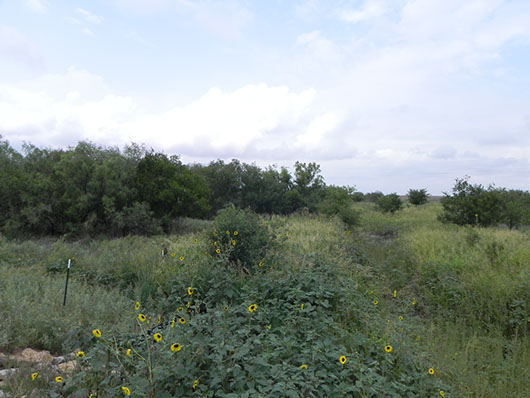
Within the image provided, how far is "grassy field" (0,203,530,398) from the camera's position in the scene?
257 centimetres

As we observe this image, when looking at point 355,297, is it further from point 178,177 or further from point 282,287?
point 178,177

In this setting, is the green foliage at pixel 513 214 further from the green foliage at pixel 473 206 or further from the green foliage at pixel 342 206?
the green foliage at pixel 342 206

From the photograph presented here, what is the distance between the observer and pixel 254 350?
9.59 feet

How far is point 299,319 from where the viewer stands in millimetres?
3527

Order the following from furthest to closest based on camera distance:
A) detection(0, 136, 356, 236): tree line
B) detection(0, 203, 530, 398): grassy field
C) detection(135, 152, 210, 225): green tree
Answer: detection(135, 152, 210, 225): green tree
detection(0, 136, 356, 236): tree line
detection(0, 203, 530, 398): grassy field

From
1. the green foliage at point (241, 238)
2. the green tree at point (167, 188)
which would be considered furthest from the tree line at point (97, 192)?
the green foliage at point (241, 238)

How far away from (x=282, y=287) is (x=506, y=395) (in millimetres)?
2490

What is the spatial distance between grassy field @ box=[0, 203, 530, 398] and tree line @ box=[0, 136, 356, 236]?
5155mm

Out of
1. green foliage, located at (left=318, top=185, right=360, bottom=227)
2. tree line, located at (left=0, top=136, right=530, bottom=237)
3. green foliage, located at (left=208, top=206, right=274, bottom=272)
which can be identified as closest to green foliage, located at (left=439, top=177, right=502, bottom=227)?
tree line, located at (left=0, top=136, right=530, bottom=237)

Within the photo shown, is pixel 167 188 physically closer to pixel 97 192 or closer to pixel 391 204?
pixel 97 192

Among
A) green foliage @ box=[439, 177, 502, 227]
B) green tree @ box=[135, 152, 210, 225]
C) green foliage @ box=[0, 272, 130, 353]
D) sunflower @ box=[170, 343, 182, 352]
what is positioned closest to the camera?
sunflower @ box=[170, 343, 182, 352]

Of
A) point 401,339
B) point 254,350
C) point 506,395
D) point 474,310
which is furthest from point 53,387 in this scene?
point 474,310

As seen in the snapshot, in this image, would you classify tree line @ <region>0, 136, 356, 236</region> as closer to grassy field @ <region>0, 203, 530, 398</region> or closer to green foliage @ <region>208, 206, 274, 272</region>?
grassy field @ <region>0, 203, 530, 398</region>

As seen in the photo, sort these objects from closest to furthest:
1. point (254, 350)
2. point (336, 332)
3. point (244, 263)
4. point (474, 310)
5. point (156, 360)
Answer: point (156, 360)
point (254, 350)
point (336, 332)
point (244, 263)
point (474, 310)
